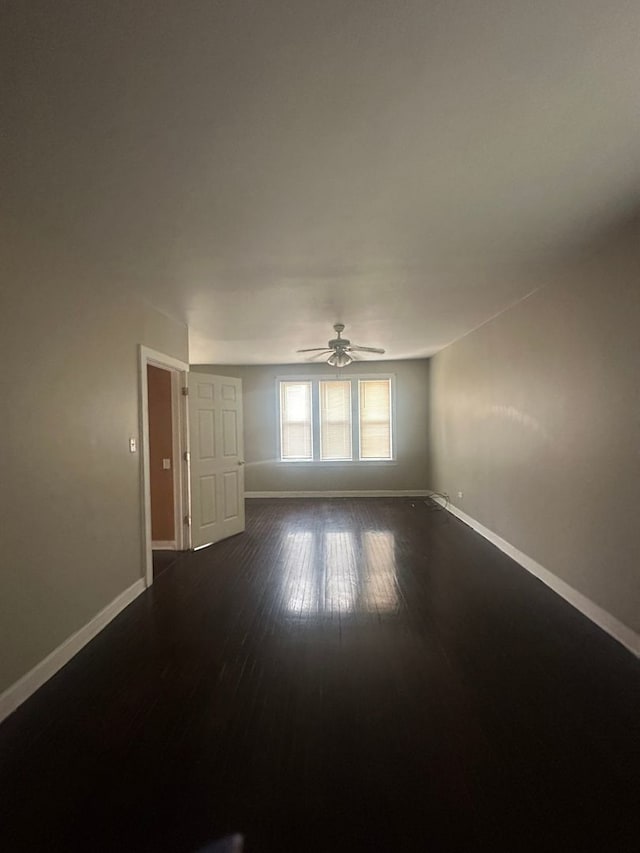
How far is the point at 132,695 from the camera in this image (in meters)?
2.49

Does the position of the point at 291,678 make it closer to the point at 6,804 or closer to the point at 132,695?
the point at 132,695

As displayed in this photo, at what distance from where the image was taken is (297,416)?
350 inches

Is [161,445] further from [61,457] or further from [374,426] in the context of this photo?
[374,426]

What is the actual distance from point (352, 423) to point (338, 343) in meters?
3.83

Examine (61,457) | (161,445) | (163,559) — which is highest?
(61,457)

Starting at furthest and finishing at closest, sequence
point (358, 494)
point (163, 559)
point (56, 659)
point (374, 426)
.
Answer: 1. point (374, 426)
2. point (358, 494)
3. point (163, 559)
4. point (56, 659)

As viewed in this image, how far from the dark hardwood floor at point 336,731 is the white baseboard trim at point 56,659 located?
0.19 feet

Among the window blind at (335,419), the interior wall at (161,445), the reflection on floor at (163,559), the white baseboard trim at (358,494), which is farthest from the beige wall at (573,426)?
the interior wall at (161,445)

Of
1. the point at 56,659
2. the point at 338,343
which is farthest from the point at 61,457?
the point at 338,343

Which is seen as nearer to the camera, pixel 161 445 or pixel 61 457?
pixel 61 457

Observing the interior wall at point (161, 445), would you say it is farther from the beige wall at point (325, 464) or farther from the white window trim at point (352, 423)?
the white window trim at point (352, 423)

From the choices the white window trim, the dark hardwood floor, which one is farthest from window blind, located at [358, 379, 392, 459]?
the dark hardwood floor

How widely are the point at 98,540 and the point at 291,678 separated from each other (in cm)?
170

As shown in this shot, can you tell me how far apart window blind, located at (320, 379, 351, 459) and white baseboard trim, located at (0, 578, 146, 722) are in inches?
215
